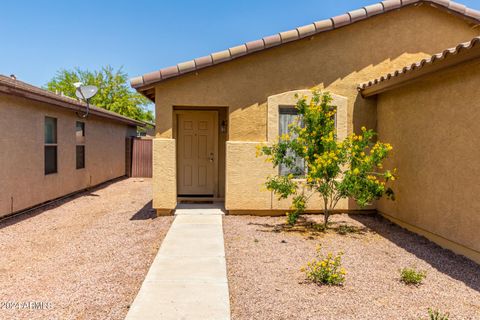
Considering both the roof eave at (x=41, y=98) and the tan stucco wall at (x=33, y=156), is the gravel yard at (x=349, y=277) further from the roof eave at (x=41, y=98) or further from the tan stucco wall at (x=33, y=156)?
the roof eave at (x=41, y=98)

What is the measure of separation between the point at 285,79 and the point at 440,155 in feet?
12.6

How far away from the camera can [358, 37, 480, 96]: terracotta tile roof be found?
4.98 m

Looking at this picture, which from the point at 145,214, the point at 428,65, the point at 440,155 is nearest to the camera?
the point at 428,65

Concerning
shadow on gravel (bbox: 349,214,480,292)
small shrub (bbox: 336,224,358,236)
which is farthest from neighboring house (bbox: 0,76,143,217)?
shadow on gravel (bbox: 349,214,480,292)

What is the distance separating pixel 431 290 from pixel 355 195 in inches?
111

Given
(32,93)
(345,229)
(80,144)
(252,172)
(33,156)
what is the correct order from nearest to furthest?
(345,229), (252,172), (32,93), (33,156), (80,144)

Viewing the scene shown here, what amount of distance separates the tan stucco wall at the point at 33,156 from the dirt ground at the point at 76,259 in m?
0.62

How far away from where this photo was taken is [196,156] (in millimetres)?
10391

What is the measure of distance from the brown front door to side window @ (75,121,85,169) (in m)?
4.68

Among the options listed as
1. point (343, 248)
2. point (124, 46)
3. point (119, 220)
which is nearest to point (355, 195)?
point (343, 248)

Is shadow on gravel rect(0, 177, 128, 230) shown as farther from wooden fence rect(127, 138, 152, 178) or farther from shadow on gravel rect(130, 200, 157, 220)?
wooden fence rect(127, 138, 152, 178)

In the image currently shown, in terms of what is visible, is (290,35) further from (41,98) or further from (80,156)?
(80,156)

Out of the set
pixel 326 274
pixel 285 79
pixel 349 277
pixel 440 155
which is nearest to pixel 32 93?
pixel 285 79

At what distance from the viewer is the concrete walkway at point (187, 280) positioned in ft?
11.8
